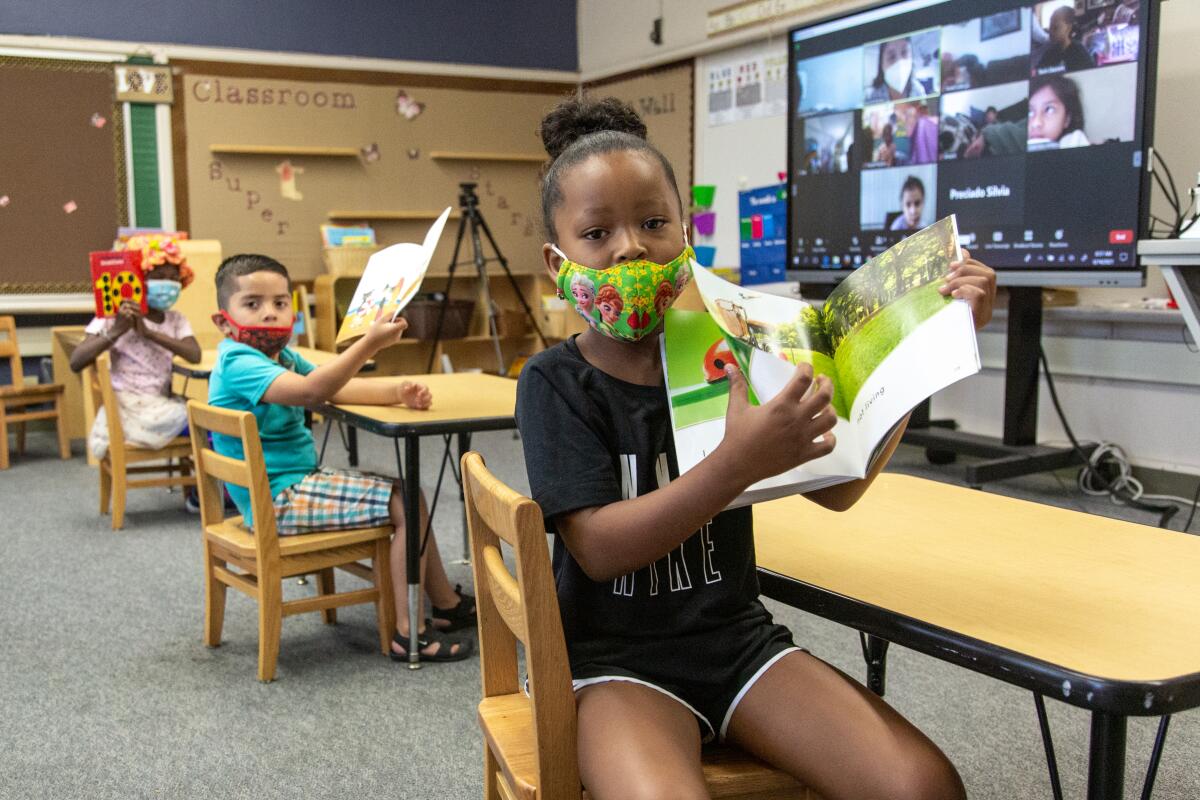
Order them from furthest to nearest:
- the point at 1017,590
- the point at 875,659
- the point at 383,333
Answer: the point at 383,333
the point at 875,659
the point at 1017,590

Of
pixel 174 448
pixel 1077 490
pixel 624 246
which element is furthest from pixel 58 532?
pixel 1077 490

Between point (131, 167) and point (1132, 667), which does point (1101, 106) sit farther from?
point (131, 167)

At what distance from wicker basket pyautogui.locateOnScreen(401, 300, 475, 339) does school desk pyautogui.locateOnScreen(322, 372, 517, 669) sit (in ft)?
11.7

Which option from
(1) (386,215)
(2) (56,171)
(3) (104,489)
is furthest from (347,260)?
(3) (104,489)

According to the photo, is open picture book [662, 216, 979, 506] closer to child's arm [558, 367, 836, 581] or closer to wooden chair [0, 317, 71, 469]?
child's arm [558, 367, 836, 581]

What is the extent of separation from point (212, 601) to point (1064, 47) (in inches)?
116

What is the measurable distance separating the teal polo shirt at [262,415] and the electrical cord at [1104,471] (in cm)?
259

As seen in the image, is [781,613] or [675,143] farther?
[675,143]

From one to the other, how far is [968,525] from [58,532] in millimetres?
3341

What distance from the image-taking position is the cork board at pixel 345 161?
601 cm

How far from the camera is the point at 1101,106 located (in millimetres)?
3318

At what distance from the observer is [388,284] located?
201 cm

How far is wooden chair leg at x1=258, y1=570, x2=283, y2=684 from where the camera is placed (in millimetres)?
2289

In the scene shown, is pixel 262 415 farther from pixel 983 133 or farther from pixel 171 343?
pixel 983 133
